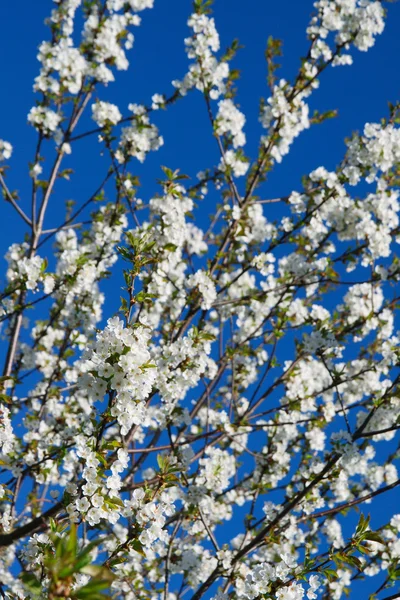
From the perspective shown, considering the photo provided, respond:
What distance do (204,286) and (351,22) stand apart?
329 centimetres

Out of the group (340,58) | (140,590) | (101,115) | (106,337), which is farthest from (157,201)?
(140,590)

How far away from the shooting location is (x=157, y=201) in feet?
18.8

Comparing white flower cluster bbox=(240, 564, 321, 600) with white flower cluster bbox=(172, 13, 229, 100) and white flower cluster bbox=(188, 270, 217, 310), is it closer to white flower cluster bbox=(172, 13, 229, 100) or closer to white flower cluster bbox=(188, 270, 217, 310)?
white flower cluster bbox=(188, 270, 217, 310)

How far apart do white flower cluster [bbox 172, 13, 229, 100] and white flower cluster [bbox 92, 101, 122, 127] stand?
85cm

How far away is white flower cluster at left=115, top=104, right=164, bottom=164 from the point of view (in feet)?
19.4

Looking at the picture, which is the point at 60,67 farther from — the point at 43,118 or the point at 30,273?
the point at 30,273

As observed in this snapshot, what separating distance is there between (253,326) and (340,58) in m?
2.90

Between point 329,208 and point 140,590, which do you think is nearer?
point 140,590

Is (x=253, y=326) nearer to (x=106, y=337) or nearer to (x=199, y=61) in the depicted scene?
(x=199, y=61)

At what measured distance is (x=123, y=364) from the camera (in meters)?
2.81

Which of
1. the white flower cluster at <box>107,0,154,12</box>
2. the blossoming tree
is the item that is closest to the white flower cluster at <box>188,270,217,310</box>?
the blossoming tree

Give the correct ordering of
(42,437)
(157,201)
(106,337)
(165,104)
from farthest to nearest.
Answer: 1. (165,104)
2. (157,201)
3. (42,437)
4. (106,337)

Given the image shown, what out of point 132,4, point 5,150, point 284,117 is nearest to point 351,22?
point 284,117

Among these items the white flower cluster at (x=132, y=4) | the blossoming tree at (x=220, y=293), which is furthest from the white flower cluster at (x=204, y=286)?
the white flower cluster at (x=132, y=4)
